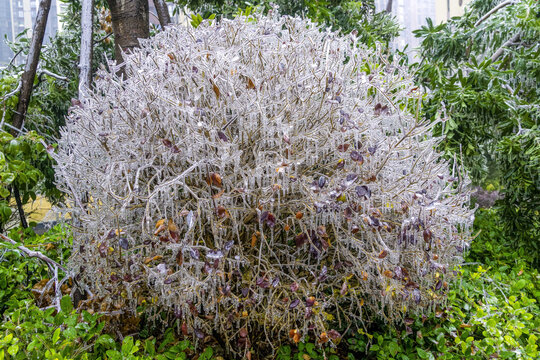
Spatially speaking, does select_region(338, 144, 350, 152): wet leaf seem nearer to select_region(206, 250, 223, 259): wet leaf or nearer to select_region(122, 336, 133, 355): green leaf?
select_region(206, 250, 223, 259): wet leaf

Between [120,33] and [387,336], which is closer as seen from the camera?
[387,336]

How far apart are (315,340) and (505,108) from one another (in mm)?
2611

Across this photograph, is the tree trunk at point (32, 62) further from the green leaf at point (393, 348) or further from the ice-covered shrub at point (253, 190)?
the green leaf at point (393, 348)

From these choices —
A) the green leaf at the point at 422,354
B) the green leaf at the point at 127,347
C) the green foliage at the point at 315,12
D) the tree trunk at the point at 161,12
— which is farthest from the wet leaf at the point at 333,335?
the green foliage at the point at 315,12

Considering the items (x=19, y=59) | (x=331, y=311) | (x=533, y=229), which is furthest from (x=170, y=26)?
(x=19, y=59)

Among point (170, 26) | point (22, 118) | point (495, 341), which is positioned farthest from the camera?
point (22, 118)

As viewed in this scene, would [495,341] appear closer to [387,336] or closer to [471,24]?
[387,336]

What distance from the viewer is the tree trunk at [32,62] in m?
3.03

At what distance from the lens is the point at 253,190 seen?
1886 mm

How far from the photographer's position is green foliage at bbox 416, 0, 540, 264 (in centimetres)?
331

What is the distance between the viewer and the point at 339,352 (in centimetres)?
234

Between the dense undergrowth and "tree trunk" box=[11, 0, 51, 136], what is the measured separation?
3.25ft

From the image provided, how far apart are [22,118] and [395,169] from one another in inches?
120

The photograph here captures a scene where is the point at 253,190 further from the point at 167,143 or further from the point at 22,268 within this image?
the point at 22,268
